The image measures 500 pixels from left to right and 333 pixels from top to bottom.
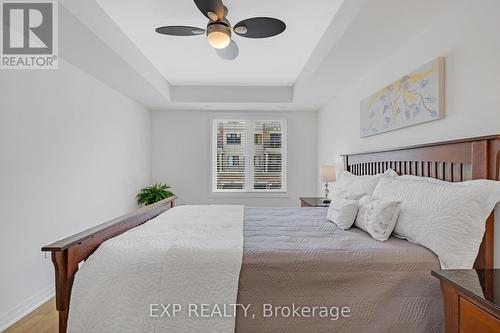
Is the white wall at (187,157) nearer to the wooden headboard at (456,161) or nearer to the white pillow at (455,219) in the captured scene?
the wooden headboard at (456,161)

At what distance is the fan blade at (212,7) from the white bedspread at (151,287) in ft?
5.36

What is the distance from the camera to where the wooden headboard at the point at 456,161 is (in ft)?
5.30

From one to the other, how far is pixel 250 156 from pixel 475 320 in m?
4.69

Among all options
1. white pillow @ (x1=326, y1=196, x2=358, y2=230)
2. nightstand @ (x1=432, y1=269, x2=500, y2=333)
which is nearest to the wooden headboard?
nightstand @ (x1=432, y1=269, x2=500, y2=333)

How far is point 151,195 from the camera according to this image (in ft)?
15.9

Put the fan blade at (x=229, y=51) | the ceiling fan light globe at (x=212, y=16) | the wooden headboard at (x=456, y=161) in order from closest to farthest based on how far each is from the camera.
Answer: the wooden headboard at (x=456, y=161), the ceiling fan light globe at (x=212, y=16), the fan blade at (x=229, y=51)

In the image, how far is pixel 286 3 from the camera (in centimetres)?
247

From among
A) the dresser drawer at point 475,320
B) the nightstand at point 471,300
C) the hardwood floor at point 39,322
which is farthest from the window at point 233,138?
the dresser drawer at point 475,320

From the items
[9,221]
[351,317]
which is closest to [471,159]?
[351,317]

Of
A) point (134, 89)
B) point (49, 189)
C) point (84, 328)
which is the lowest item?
point (84, 328)

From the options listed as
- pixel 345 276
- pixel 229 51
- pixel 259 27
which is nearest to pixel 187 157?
pixel 229 51

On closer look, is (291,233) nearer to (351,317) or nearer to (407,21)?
(351,317)

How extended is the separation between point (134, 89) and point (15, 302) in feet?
9.06

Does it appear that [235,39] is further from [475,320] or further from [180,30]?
[475,320]
